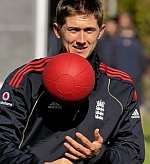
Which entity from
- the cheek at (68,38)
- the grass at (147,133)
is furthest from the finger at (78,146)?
the grass at (147,133)

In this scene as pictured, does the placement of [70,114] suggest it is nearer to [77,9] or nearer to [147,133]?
[77,9]

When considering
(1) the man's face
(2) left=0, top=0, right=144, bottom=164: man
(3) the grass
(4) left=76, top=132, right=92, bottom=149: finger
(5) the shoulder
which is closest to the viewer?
(4) left=76, top=132, right=92, bottom=149: finger

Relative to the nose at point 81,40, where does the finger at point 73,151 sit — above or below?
below

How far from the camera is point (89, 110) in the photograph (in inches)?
205

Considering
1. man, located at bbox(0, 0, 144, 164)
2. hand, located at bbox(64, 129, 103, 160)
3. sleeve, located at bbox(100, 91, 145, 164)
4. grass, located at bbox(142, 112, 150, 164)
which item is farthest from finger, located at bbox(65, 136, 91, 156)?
grass, located at bbox(142, 112, 150, 164)

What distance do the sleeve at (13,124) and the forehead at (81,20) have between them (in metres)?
0.49

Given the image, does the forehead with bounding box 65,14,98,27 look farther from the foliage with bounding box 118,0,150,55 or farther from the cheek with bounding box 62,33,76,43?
the foliage with bounding box 118,0,150,55

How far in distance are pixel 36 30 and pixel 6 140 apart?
7.11 meters

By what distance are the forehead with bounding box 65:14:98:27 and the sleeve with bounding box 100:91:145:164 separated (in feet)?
1.67

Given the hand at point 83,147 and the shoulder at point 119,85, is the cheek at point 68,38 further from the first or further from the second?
the hand at point 83,147

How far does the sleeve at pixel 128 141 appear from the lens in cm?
510

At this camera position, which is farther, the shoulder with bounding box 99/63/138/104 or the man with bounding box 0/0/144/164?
the shoulder with bounding box 99/63/138/104

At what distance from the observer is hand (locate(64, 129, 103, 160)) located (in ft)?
16.0

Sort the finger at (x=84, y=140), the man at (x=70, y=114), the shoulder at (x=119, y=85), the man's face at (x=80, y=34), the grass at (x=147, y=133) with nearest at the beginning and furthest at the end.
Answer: the finger at (x=84, y=140)
the man at (x=70, y=114)
the man's face at (x=80, y=34)
the shoulder at (x=119, y=85)
the grass at (x=147, y=133)
